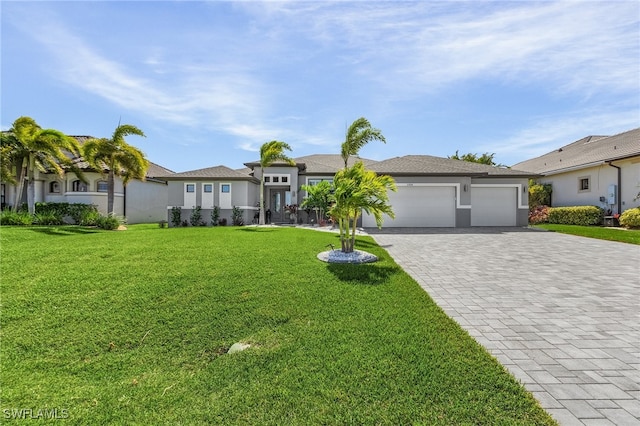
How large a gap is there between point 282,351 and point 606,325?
4.75 metres

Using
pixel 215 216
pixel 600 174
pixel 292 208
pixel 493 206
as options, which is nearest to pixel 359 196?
pixel 292 208

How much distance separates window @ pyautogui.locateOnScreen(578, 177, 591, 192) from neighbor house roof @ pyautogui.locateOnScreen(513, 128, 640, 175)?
1.08 meters

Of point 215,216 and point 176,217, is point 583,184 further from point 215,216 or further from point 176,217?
point 176,217

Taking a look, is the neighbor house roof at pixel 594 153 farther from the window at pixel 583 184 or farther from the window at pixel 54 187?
the window at pixel 54 187

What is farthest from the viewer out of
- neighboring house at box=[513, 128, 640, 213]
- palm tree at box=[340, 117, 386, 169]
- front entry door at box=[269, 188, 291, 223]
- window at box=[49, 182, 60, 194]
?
front entry door at box=[269, 188, 291, 223]

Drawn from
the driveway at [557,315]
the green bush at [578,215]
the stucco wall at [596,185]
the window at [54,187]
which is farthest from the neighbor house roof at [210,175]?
the stucco wall at [596,185]

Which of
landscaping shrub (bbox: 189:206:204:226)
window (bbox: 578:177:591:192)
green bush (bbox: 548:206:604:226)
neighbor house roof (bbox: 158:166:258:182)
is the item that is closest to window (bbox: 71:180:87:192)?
neighbor house roof (bbox: 158:166:258:182)

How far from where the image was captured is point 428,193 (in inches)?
716

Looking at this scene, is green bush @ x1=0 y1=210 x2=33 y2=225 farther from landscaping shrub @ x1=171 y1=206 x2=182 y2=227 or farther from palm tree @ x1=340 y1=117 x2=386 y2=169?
palm tree @ x1=340 y1=117 x2=386 y2=169

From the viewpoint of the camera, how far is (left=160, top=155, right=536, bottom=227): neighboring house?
706 inches

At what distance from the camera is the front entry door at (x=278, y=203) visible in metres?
22.5

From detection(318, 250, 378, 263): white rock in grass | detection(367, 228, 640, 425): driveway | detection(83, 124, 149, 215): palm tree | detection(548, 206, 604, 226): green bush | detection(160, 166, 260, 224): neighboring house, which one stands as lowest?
detection(367, 228, 640, 425): driveway

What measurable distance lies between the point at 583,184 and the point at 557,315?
2230cm

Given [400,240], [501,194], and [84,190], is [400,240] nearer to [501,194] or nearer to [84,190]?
[501,194]
